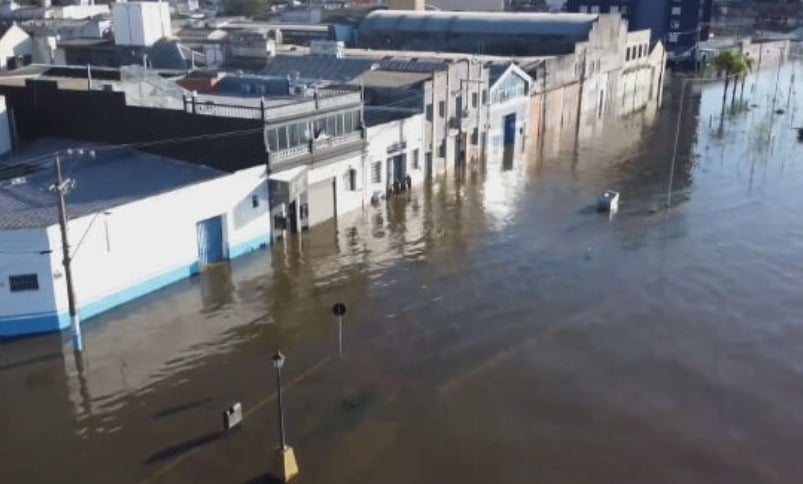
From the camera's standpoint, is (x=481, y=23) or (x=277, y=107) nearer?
(x=277, y=107)

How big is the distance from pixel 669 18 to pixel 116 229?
11339 cm

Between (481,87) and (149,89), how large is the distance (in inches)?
868

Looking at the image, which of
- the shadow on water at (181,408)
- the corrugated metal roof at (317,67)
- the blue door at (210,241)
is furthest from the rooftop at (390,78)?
the shadow on water at (181,408)

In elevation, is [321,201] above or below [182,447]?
above

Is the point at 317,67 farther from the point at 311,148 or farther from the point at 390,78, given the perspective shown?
the point at 311,148

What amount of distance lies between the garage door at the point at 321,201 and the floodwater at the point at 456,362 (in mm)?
823

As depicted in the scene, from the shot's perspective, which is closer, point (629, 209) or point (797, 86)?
point (629, 209)

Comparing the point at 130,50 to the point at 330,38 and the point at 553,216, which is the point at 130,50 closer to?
the point at 330,38

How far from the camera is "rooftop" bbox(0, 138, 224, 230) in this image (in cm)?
2692

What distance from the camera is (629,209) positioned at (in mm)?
41938

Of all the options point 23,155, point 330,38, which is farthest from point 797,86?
point 23,155

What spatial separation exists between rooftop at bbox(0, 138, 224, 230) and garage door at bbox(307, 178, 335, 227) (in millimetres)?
4784

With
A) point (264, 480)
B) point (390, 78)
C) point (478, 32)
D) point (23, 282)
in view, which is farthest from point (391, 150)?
point (478, 32)

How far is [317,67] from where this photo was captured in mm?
55438
